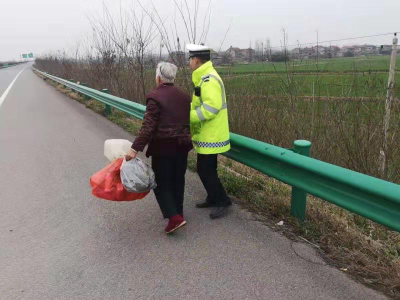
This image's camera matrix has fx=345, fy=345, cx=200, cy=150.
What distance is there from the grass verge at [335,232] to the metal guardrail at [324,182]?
213 millimetres

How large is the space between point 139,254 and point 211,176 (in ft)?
3.67

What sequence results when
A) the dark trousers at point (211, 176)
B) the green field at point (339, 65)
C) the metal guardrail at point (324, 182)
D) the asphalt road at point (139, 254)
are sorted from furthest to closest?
the green field at point (339, 65) < the dark trousers at point (211, 176) < the asphalt road at point (139, 254) < the metal guardrail at point (324, 182)

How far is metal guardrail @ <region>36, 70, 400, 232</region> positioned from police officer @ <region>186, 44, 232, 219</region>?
42cm

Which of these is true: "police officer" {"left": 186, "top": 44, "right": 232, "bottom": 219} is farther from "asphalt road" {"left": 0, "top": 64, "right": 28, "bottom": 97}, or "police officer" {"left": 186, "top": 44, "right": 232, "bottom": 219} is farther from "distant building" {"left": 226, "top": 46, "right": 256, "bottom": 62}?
"asphalt road" {"left": 0, "top": 64, "right": 28, "bottom": 97}

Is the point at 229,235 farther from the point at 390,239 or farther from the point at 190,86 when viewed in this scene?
the point at 190,86

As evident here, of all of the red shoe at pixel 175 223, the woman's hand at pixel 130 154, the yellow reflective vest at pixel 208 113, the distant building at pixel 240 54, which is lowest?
the red shoe at pixel 175 223

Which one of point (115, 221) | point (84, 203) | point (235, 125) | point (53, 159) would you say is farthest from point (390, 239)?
point (53, 159)

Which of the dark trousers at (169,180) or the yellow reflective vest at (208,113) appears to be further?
the dark trousers at (169,180)

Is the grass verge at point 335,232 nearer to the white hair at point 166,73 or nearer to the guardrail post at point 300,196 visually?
the guardrail post at point 300,196

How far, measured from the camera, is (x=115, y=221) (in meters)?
3.72

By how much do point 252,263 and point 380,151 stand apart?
2384 mm

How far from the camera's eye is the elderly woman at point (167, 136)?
3148mm

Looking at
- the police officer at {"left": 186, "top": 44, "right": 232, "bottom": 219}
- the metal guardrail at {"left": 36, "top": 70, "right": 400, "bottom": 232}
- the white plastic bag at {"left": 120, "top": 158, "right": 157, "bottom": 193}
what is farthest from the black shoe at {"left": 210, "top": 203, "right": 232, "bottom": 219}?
the white plastic bag at {"left": 120, "top": 158, "right": 157, "bottom": 193}

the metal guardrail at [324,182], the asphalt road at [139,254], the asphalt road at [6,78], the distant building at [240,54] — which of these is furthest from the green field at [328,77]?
the asphalt road at [6,78]
